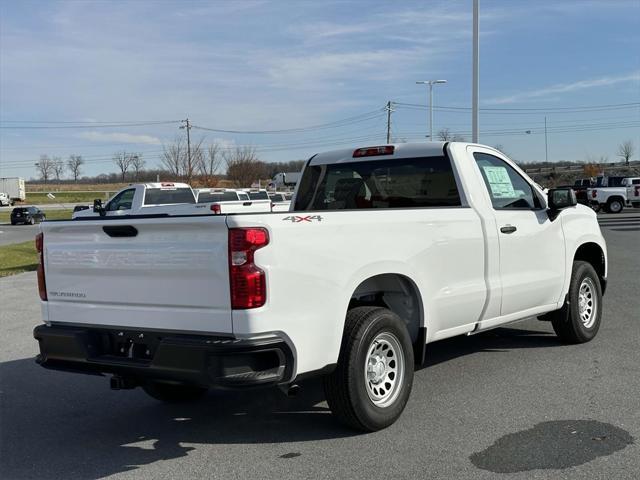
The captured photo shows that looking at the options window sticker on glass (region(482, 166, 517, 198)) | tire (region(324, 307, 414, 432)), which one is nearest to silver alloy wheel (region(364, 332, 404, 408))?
tire (region(324, 307, 414, 432))

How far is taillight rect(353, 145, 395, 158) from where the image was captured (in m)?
6.32

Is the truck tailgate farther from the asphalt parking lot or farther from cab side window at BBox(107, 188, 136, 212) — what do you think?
cab side window at BBox(107, 188, 136, 212)

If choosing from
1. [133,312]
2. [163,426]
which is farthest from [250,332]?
[163,426]

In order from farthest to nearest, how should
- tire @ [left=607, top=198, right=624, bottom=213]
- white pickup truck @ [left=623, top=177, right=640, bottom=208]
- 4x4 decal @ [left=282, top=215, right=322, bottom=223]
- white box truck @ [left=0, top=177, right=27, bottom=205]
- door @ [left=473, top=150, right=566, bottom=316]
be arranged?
white box truck @ [left=0, top=177, right=27, bottom=205], white pickup truck @ [left=623, top=177, right=640, bottom=208], tire @ [left=607, top=198, right=624, bottom=213], door @ [left=473, top=150, right=566, bottom=316], 4x4 decal @ [left=282, top=215, right=322, bottom=223]

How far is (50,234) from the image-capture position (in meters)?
4.77

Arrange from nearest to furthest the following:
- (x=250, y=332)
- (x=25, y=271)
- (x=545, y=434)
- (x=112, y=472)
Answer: (x=250, y=332), (x=112, y=472), (x=545, y=434), (x=25, y=271)

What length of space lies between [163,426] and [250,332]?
67.8 inches

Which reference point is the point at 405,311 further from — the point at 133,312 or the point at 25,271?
the point at 25,271

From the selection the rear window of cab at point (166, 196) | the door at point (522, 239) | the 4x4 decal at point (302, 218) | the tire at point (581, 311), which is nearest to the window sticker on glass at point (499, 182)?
the door at point (522, 239)

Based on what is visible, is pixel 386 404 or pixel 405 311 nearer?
pixel 386 404

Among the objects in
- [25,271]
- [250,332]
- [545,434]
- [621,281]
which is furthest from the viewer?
[25,271]

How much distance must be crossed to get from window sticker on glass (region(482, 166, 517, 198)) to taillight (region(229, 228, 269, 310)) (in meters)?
2.98

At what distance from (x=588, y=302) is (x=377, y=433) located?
12.4 ft

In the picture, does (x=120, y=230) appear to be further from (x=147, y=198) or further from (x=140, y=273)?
(x=147, y=198)
